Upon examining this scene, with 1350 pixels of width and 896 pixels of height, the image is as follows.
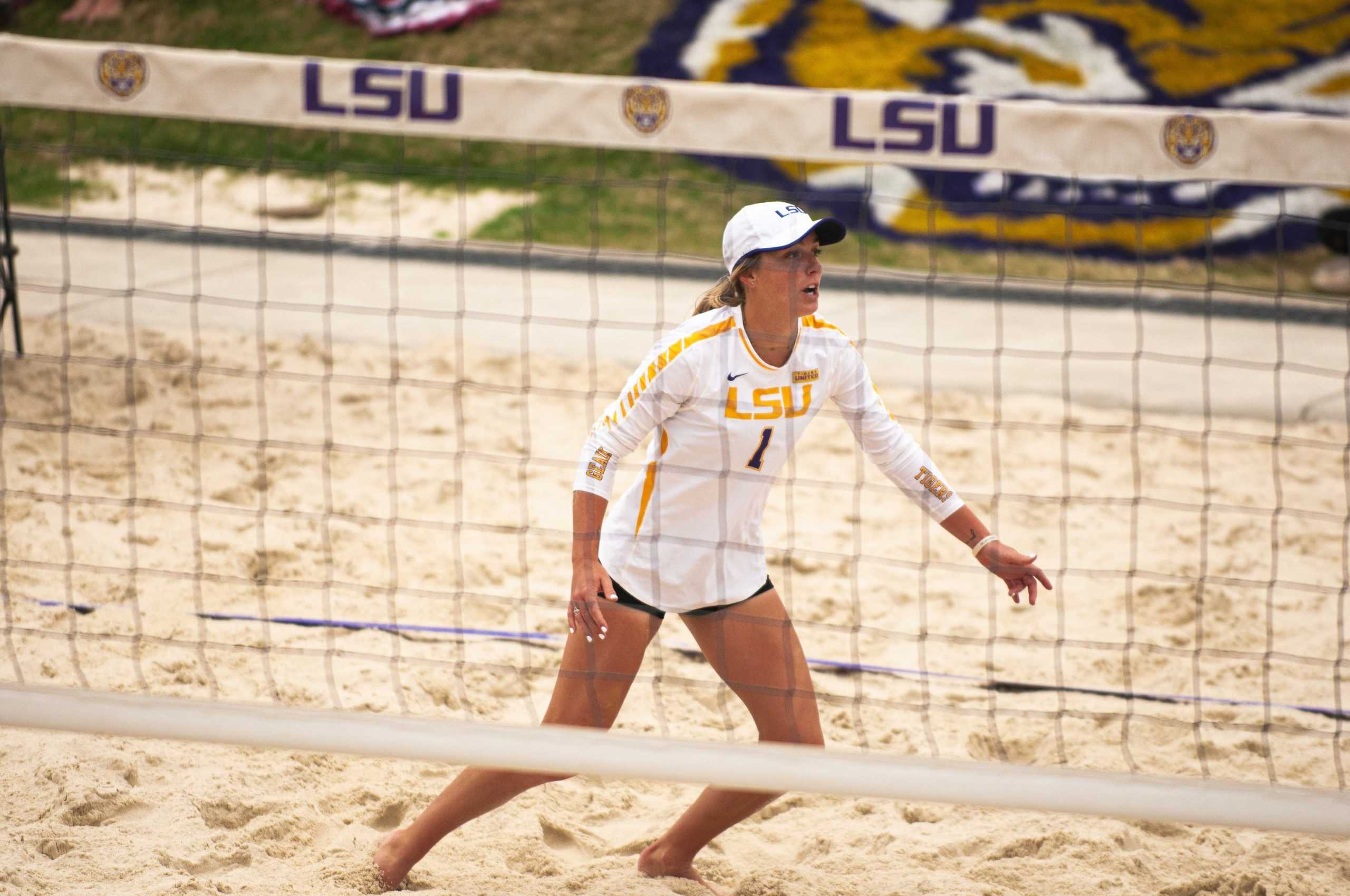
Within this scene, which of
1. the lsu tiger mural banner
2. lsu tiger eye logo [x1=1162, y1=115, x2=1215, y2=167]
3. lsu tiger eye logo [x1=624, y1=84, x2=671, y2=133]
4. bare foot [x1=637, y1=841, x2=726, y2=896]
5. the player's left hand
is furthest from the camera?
the lsu tiger mural banner

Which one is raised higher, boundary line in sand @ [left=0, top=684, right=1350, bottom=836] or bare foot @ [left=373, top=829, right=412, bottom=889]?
boundary line in sand @ [left=0, top=684, right=1350, bottom=836]

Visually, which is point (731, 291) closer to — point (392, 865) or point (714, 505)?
point (714, 505)

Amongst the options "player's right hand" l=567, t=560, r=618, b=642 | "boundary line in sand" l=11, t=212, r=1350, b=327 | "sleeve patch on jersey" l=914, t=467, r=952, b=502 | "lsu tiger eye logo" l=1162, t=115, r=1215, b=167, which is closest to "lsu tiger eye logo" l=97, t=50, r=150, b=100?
"player's right hand" l=567, t=560, r=618, b=642

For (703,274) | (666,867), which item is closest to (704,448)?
(666,867)

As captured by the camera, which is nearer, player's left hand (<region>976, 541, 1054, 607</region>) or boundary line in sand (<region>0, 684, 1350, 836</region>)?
boundary line in sand (<region>0, 684, 1350, 836</region>)

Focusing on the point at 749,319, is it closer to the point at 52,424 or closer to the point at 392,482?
the point at 392,482

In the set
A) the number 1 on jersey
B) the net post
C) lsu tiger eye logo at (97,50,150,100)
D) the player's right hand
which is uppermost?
lsu tiger eye logo at (97,50,150,100)

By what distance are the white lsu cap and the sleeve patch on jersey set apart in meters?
0.61

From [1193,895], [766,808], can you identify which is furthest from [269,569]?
[1193,895]

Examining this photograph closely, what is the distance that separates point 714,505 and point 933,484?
0.56m

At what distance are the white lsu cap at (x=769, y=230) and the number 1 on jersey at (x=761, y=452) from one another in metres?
0.38

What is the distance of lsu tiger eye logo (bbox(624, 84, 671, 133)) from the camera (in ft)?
13.1

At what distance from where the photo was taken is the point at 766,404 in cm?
284

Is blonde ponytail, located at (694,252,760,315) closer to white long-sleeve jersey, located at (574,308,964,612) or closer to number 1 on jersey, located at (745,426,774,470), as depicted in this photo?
white long-sleeve jersey, located at (574,308,964,612)
